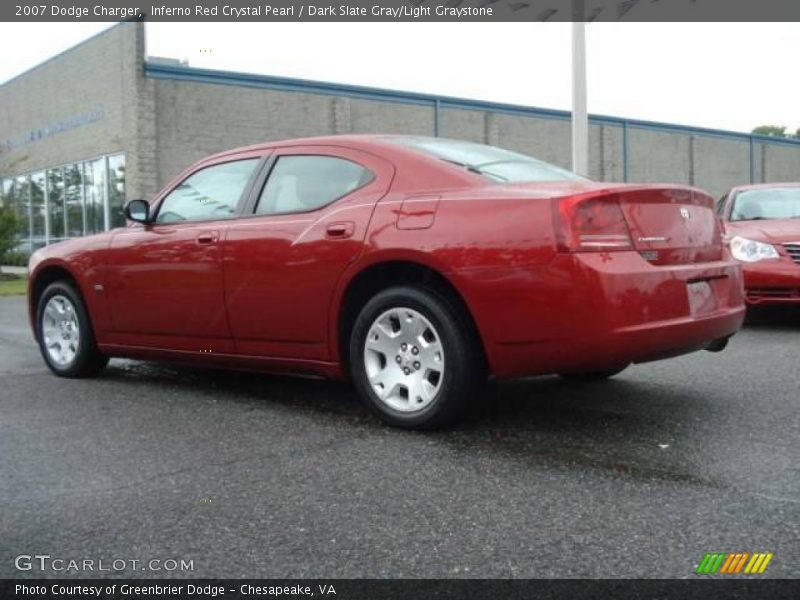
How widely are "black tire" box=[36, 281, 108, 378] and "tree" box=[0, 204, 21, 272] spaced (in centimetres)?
1627

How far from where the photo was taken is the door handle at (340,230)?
421 cm

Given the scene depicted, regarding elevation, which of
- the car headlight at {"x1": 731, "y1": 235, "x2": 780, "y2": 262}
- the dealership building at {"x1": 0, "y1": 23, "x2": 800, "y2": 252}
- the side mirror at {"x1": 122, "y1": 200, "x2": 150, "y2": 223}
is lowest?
the car headlight at {"x1": 731, "y1": 235, "x2": 780, "y2": 262}

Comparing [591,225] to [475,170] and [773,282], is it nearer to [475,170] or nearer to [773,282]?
[475,170]

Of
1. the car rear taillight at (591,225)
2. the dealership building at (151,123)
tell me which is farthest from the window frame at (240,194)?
the dealership building at (151,123)

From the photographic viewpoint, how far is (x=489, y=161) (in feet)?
14.8

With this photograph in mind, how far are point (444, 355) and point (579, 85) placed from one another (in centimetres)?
995

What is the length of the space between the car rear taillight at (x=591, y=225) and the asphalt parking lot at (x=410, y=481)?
89cm

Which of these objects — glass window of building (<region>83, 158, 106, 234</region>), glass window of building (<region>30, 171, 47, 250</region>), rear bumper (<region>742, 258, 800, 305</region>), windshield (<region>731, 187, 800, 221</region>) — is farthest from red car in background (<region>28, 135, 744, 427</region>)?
glass window of building (<region>30, 171, 47, 250</region>)

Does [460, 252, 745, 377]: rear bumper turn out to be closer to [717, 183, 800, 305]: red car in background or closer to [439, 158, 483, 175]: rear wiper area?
[439, 158, 483, 175]: rear wiper area

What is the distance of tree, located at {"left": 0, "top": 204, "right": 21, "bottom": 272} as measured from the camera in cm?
2059

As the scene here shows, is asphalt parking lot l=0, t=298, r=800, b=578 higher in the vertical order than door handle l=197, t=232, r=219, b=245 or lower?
lower

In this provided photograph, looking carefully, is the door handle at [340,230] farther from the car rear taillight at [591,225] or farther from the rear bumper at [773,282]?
the rear bumper at [773,282]
